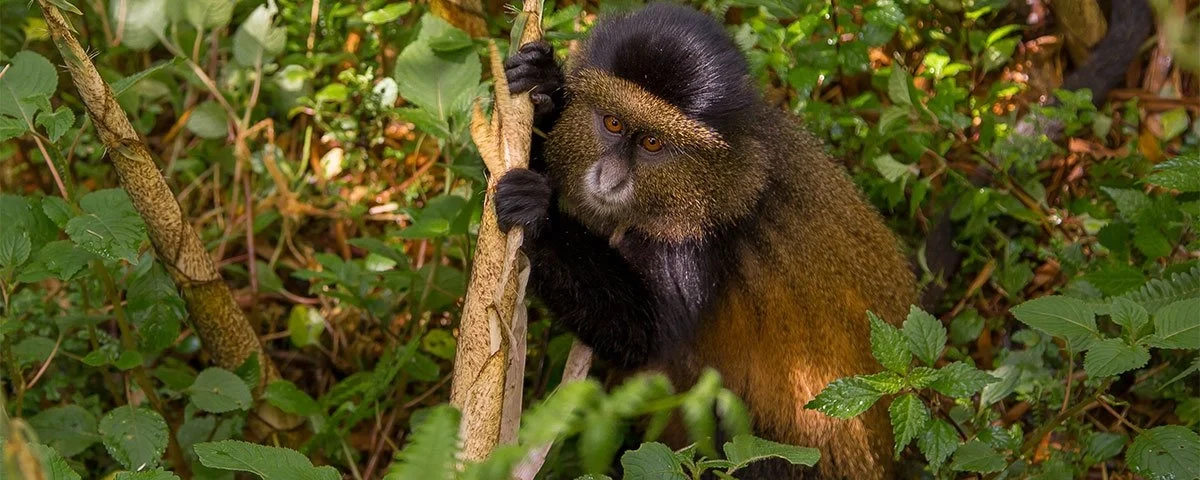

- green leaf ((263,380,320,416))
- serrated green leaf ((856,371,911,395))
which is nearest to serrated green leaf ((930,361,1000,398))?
serrated green leaf ((856,371,911,395))

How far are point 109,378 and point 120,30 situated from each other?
1.98 metres

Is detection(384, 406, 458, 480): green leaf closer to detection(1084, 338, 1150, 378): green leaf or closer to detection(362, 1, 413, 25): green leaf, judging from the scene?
detection(1084, 338, 1150, 378): green leaf

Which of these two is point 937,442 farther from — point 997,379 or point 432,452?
point 432,452

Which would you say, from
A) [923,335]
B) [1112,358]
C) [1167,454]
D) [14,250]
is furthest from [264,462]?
[1167,454]

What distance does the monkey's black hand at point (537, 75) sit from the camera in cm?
378

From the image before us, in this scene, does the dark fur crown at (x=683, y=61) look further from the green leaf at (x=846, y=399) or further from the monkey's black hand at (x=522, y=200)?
the green leaf at (x=846, y=399)

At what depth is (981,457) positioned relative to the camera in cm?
352

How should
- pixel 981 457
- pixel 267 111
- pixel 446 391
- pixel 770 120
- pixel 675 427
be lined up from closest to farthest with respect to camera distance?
pixel 981 457, pixel 770 120, pixel 675 427, pixel 446 391, pixel 267 111

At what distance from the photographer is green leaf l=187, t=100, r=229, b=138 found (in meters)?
5.52

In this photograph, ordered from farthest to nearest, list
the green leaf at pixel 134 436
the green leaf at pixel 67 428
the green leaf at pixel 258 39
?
the green leaf at pixel 258 39 → the green leaf at pixel 67 428 → the green leaf at pixel 134 436

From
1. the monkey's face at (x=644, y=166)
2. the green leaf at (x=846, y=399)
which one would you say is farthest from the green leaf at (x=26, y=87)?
the green leaf at (x=846, y=399)

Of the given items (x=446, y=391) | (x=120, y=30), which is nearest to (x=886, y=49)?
(x=446, y=391)

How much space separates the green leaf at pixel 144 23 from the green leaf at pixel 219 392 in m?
2.01

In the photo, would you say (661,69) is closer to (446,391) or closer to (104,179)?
(446,391)
